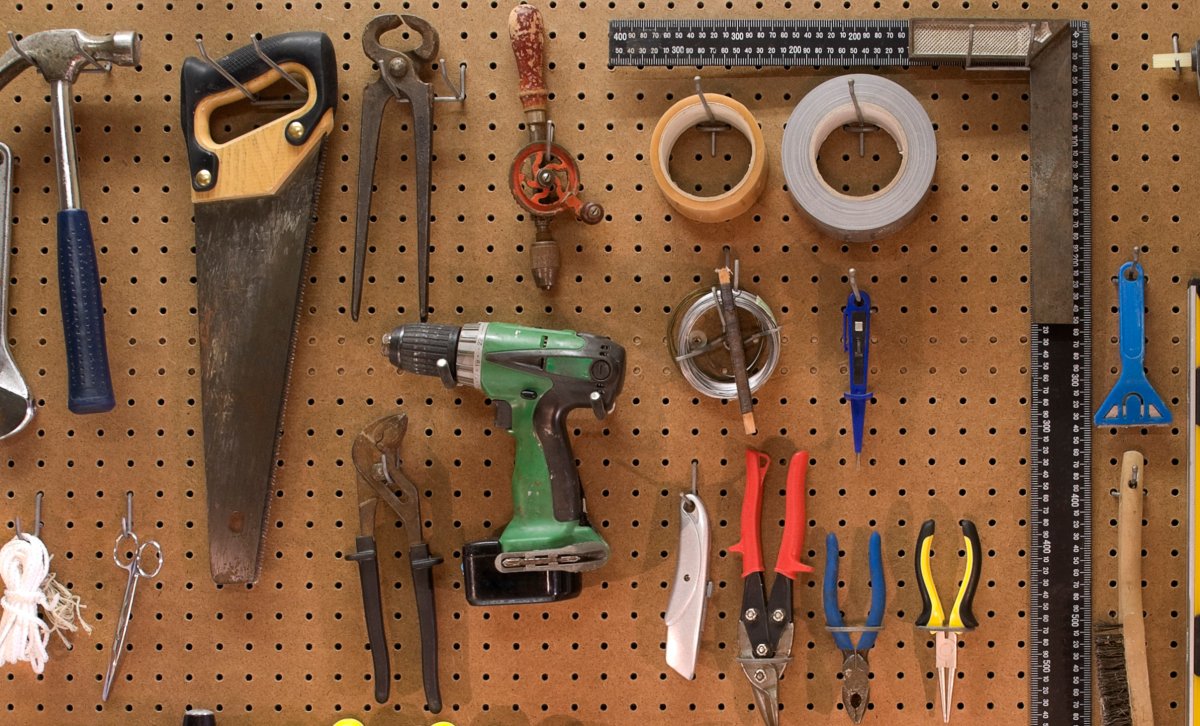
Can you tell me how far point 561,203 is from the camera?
5.70 ft

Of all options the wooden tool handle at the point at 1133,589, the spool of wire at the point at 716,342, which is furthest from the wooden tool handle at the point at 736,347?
the wooden tool handle at the point at 1133,589

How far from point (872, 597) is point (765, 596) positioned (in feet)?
0.60

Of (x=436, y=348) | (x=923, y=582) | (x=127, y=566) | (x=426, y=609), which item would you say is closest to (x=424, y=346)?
(x=436, y=348)

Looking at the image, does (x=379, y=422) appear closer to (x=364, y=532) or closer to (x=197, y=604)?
(x=364, y=532)

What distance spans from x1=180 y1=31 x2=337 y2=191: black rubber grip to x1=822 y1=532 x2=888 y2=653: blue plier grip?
3.72 feet

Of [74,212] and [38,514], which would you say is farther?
[38,514]

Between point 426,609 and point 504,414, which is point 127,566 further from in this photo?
point 504,414

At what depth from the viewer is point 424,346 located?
A: 5.50ft

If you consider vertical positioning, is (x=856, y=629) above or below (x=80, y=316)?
below

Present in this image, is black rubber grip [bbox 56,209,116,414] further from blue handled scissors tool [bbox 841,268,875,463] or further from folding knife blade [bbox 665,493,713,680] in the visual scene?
blue handled scissors tool [bbox 841,268,875,463]

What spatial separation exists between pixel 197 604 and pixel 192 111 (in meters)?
0.86

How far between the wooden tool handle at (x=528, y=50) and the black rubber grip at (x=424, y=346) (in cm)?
41

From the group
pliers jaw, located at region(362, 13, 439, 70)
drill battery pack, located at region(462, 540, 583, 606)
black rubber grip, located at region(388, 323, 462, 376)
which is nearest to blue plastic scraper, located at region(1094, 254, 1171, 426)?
drill battery pack, located at region(462, 540, 583, 606)

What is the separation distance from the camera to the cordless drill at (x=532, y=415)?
5.46ft
